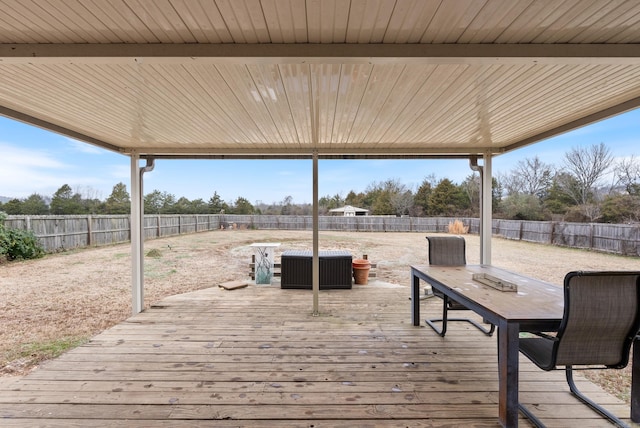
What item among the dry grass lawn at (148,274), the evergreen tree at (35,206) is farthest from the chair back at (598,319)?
the evergreen tree at (35,206)

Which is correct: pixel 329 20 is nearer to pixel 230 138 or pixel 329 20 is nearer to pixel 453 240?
pixel 230 138

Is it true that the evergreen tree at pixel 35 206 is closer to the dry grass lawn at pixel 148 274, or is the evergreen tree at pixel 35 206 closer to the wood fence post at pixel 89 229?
the wood fence post at pixel 89 229

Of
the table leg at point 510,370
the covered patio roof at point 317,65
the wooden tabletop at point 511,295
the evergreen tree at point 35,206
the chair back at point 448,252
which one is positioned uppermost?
the covered patio roof at point 317,65

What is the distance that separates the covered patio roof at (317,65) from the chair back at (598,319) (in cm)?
130

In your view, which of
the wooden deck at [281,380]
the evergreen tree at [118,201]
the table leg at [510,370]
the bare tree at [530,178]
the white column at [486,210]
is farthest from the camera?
the bare tree at [530,178]

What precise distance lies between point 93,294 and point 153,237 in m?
5.43

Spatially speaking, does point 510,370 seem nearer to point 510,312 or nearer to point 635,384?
point 510,312

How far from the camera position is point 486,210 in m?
4.19

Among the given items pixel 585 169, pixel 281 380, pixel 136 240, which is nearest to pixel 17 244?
pixel 136 240

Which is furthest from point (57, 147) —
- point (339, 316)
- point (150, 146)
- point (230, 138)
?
point (339, 316)

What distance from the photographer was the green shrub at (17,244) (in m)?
6.57

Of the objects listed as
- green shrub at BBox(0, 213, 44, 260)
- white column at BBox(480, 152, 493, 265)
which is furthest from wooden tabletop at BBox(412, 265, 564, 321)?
green shrub at BBox(0, 213, 44, 260)

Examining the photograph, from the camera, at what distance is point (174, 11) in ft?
4.24

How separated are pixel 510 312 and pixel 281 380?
1.87 meters
